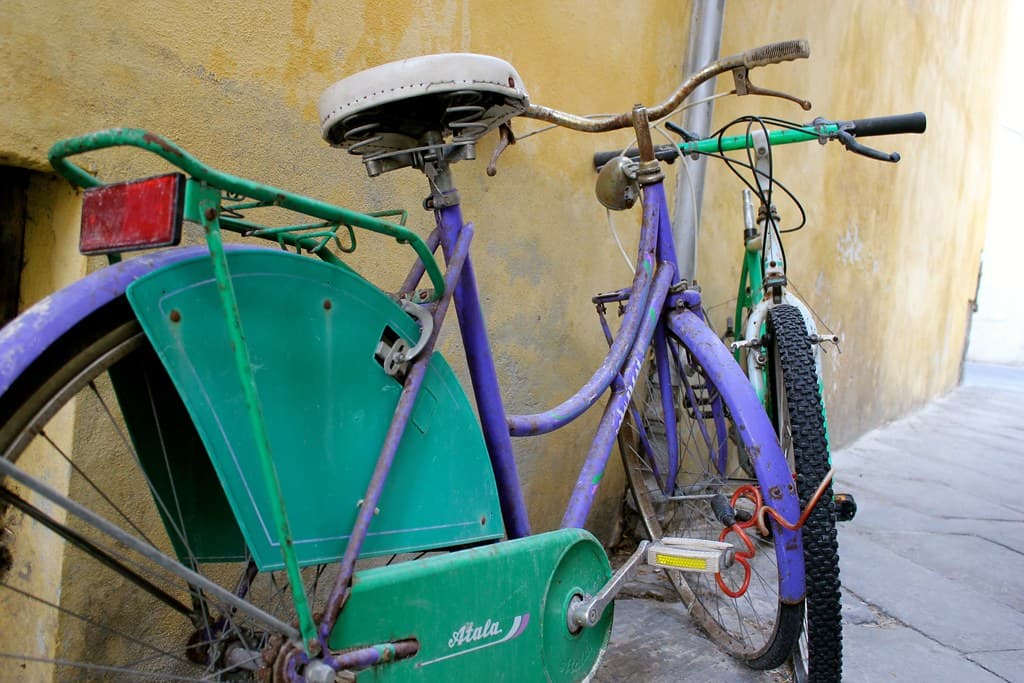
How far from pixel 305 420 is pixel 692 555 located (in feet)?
3.18

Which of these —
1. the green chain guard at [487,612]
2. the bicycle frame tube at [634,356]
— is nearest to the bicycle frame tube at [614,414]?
the bicycle frame tube at [634,356]

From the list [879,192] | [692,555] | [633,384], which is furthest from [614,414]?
[879,192]

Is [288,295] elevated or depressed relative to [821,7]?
depressed

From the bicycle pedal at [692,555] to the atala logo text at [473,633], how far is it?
1.81ft

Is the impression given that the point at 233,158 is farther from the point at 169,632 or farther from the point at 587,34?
the point at 587,34

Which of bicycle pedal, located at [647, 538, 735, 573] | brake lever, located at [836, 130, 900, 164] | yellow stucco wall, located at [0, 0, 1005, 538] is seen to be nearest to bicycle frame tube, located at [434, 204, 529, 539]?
bicycle pedal, located at [647, 538, 735, 573]

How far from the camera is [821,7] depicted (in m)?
3.95

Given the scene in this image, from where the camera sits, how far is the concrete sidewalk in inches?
79.4

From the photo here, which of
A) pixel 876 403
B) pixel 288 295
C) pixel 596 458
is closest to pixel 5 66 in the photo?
pixel 288 295

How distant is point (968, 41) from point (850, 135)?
22.2 ft

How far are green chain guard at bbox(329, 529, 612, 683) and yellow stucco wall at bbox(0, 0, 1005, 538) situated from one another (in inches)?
32.6

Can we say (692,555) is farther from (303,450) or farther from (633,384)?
(303,450)

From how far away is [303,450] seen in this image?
108 cm

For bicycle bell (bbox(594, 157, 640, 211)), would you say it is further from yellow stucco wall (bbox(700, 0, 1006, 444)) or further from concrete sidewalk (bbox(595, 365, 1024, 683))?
yellow stucco wall (bbox(700, 0, 1006, 444))
